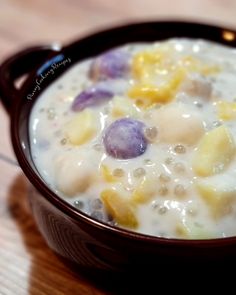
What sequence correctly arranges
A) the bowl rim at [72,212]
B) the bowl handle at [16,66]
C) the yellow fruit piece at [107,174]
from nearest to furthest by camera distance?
the bowl rim at [72,212] → the yellow fruit piece at [107,174] → the bowl handle at [16,66]

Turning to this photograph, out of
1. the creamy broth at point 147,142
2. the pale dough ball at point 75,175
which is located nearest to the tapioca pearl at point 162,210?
the creamy broth at point 147,142

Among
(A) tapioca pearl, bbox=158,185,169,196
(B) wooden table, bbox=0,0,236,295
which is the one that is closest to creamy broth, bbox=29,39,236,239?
(A) tapioca pearl, bbox=158,185,169,196

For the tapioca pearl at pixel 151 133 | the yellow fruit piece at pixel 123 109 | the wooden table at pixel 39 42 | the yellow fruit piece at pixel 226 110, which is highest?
the yellow fruit piece at pixel 226 110

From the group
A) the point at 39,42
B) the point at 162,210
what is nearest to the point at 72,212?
the point at 162,210

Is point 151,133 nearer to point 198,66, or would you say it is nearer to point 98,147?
point 98,147

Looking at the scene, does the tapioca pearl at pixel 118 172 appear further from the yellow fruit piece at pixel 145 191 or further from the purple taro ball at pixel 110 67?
the purple taro ball at pixel 110 67

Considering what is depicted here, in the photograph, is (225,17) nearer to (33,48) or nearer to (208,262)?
(33,48)

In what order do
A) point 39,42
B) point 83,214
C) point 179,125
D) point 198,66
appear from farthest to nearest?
point 39,42
point 198,66
point 179,125
point 83,214
